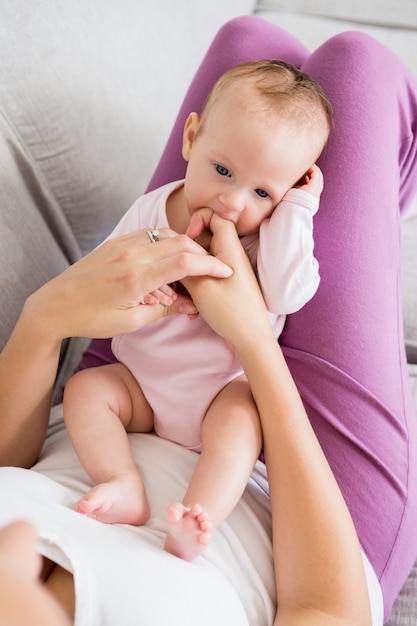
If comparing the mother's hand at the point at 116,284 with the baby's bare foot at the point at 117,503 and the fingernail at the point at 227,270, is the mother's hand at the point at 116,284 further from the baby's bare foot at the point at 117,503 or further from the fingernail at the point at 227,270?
the baby's bare foot at the point at 117,503

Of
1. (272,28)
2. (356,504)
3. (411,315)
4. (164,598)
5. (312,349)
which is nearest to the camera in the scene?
(164,598)

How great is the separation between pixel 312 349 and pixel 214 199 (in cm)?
29

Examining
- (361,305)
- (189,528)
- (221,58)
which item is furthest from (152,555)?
(221,58)

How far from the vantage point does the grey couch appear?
131cm

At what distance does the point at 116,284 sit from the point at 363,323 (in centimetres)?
43

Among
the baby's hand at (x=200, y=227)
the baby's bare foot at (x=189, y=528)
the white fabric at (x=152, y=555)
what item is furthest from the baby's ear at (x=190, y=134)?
the baby's bare foot at (x=189, y=528)

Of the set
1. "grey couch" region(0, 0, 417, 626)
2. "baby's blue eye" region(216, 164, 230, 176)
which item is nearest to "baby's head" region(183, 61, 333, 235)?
"baby's blue eye" region(216, 164, 230, 176)

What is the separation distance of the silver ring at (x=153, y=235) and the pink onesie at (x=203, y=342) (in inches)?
5.2

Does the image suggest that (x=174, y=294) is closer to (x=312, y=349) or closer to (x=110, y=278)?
(x=110, y=278)

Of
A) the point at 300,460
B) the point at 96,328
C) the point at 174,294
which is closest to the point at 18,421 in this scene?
the point at 96,328

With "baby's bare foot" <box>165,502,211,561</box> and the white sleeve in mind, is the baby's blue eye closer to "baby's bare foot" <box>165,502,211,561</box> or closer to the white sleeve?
the white sleeve

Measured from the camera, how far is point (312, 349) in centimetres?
114

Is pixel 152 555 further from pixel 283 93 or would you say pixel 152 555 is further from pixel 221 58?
pixel 221 58

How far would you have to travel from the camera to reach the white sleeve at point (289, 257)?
3.48ft
